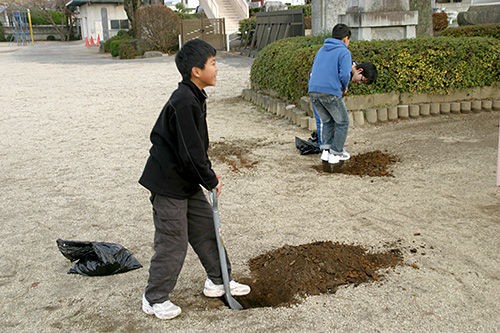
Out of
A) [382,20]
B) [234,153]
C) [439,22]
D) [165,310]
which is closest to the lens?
[165,310]

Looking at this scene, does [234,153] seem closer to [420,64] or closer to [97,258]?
[420,64]

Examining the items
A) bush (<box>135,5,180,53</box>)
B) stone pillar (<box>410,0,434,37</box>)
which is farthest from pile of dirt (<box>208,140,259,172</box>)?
bush (<box>135,5,180,53</box>)

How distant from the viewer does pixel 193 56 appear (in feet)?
10.3

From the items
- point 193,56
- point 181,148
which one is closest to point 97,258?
point 181,148

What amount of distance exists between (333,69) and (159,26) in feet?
72.0

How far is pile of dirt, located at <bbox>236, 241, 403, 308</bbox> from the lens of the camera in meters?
3.61

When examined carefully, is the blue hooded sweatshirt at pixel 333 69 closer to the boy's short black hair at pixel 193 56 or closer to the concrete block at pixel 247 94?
the boy's short black hair at pixel 193 56

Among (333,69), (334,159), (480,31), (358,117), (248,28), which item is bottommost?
(334,159)

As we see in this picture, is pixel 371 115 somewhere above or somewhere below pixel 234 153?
above

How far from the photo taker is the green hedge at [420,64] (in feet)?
28.8

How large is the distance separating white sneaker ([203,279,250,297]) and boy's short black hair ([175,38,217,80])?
55.0 inches

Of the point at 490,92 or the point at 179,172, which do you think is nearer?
the point at 179,172

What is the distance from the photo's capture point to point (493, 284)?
3607 millimetres

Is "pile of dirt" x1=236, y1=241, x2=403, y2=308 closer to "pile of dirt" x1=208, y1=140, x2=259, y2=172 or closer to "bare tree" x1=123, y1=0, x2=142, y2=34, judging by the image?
"pile of dirt" x1=208, y1=140, x2=259, y2=172
